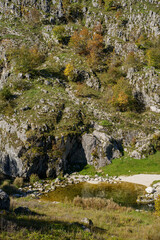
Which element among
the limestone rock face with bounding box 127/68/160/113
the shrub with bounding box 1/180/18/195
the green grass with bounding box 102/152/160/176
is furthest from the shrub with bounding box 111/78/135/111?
the shrub with bounding box 1/180/18/195

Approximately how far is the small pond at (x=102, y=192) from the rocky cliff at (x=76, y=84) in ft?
19.9

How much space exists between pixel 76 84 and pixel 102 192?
3218cm

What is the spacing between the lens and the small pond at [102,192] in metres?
21.0

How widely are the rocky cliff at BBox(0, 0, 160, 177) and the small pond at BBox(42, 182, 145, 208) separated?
6.06m

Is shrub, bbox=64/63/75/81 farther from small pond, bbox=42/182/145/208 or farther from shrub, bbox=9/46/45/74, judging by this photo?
small pond, bbox=42/182/145/208

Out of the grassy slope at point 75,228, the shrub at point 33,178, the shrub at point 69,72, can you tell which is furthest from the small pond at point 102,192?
the shrub at point 69,72

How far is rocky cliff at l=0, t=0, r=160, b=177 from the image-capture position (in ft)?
102

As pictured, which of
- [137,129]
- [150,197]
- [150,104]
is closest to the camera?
[150,197]

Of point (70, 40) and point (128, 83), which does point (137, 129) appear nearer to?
point (128, 83)

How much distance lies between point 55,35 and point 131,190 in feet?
196

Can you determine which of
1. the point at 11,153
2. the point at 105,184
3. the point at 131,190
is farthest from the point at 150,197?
the point at 11,153

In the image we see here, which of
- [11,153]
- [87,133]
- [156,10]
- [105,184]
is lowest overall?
[105,184]

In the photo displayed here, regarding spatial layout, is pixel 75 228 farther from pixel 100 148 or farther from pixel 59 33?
pixel 59 33

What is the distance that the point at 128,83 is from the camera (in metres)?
45.4
